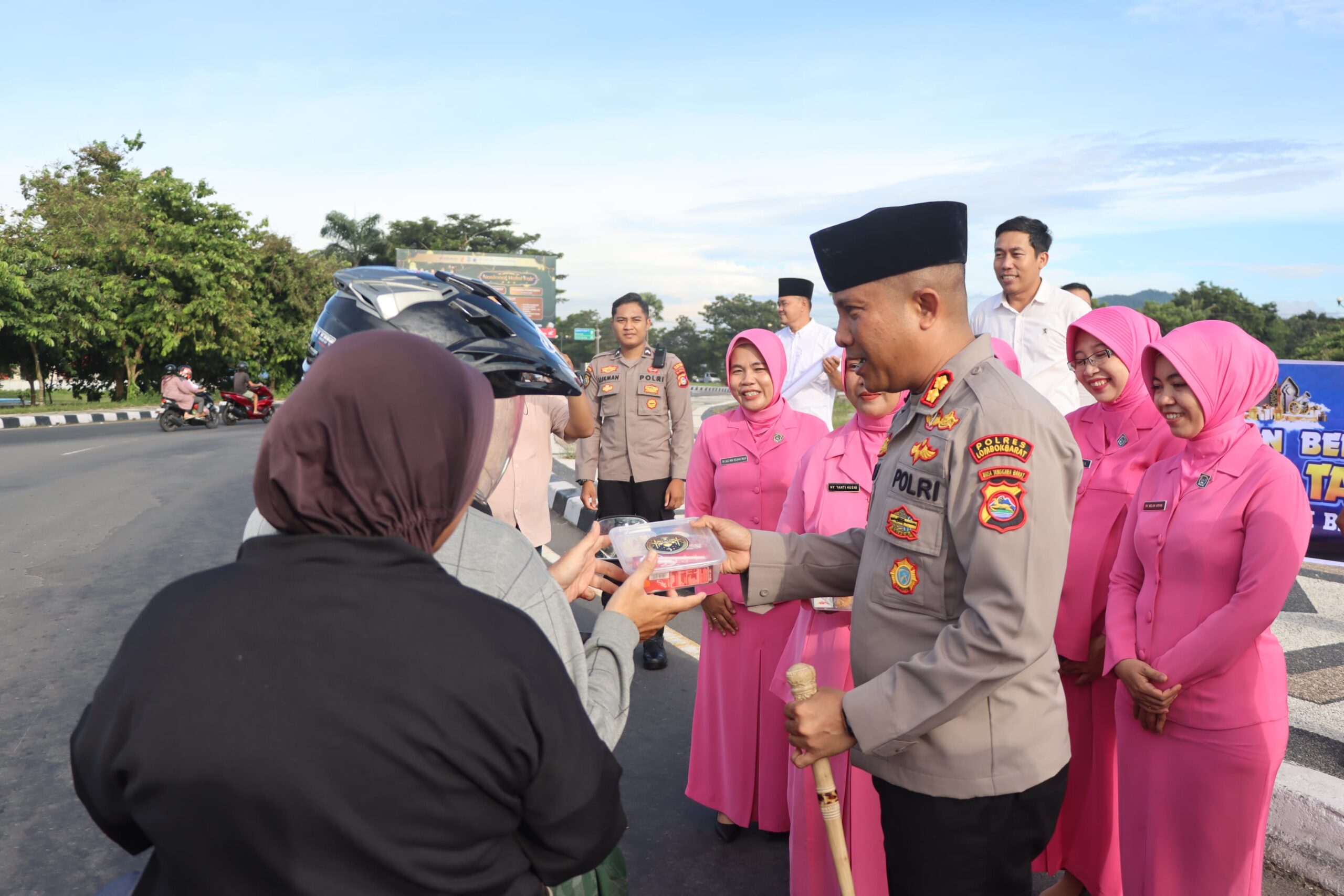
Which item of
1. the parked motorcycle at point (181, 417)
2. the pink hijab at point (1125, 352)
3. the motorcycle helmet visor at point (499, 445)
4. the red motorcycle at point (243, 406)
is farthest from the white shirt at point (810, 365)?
the red motorcycle at point (243, 406)

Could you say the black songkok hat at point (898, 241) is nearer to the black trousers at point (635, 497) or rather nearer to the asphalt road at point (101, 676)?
the asphalt road at point (101, 676)

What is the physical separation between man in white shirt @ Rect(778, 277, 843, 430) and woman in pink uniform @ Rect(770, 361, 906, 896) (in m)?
3.27

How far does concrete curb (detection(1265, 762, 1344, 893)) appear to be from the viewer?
2.83 meters

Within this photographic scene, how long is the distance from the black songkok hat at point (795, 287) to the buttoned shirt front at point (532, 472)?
317 cm

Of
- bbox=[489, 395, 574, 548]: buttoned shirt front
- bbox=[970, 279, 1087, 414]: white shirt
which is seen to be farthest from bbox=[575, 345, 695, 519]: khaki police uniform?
bbox=[970, 279, 1087, 414]: white shirt

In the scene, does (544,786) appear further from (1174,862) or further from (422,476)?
(1174,862)

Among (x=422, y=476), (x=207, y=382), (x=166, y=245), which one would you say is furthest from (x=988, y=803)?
(x=207, y=382)

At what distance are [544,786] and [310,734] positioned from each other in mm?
312

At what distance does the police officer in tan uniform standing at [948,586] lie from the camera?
5.63 ft

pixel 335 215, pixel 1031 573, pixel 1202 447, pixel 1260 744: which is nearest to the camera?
pixel 1031 573

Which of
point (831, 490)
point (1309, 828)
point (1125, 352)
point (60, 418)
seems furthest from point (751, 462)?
point (60, 418)

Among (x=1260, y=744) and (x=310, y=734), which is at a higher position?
(x=310, y=734)

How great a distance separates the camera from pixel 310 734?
1104 millimetres

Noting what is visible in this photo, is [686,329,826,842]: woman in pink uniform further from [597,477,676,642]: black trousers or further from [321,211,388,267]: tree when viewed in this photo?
[321,211,388,267]: tree
